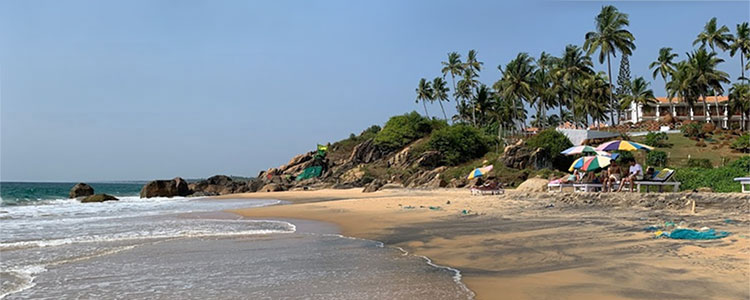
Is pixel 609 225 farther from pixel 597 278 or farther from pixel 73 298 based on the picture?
pixel 73 298

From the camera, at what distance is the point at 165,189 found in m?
42.7

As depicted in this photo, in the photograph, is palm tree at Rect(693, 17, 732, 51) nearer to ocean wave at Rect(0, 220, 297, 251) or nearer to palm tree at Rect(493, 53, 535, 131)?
palm tree at Rect(493, 53, 535, 131)

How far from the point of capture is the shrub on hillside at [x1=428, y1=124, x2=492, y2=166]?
1993 inches

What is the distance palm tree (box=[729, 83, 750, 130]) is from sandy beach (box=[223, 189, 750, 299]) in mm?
59064

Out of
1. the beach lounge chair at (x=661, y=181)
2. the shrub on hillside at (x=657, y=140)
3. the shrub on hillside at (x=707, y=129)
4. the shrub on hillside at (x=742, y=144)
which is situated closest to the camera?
the beach lounge chair at (x=661, y=181)

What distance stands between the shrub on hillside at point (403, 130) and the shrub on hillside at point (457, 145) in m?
7.04

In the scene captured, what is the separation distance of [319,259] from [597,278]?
414 centimetres

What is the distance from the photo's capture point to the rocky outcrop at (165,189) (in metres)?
42.0

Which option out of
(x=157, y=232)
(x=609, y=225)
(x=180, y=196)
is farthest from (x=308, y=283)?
(x=180, y=196)

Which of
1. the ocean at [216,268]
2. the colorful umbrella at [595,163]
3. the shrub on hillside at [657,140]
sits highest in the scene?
the shrub on hillside at [657,140]

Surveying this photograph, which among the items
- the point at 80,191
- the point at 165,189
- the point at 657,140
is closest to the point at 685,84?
the point at 657,140

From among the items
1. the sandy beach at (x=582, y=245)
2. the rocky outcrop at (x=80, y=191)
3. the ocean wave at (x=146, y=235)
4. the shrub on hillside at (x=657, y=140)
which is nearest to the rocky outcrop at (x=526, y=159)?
the shrub on hillside at (x=657, y=140)

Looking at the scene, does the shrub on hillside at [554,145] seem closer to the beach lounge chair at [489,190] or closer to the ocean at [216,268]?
the beach lounge chair at [489,190]

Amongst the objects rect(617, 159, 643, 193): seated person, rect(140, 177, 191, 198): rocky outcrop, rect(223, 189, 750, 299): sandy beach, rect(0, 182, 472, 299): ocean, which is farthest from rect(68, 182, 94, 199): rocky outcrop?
rect(617, 159, 643, 193): seated person
